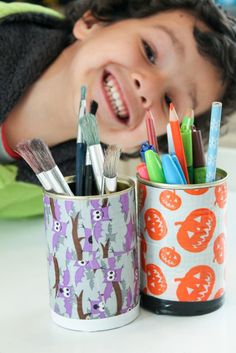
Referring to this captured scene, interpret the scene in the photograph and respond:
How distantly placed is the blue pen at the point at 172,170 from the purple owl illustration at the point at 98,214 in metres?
0.05

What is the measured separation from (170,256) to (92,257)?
0.06 m

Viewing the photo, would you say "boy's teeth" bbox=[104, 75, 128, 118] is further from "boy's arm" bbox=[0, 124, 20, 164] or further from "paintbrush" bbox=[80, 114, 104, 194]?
"paintbrush" bbox=[80, 114, 104, 194]

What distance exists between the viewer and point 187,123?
45 cm

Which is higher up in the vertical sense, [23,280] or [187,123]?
[187,123]

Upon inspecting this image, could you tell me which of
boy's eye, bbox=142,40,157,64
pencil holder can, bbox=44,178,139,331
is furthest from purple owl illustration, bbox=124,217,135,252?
boy's eye, bbox=142,40,157,64

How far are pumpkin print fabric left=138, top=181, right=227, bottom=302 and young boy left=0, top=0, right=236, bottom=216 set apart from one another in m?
0.30

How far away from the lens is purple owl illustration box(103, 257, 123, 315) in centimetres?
42

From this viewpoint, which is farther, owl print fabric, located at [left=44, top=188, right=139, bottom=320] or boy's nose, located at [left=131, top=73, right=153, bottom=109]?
boy's nose, located at [left=131, top=73, right=153, bottom=109]

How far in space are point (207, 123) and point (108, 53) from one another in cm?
17

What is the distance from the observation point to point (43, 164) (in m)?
0.42

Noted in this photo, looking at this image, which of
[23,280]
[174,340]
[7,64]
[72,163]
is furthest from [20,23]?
[174,340]

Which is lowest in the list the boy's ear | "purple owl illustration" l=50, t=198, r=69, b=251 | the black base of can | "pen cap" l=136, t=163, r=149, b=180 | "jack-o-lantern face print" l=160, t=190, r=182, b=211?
the black base of can

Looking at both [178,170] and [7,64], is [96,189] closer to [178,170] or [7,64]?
[178,170]

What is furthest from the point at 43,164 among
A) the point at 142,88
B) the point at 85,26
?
the point at 85,26
